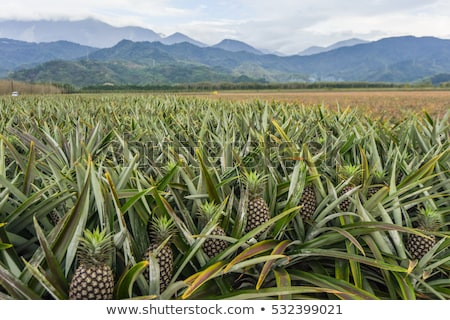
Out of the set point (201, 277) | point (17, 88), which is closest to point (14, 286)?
point (201, 277)

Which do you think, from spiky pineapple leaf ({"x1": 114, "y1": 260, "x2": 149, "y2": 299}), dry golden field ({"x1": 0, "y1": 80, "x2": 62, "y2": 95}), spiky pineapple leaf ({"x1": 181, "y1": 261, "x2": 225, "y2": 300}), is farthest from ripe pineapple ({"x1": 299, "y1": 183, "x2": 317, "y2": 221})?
dry golden field ({"x1": 0, "y1": 80, "x2": 62, "y2": 95})

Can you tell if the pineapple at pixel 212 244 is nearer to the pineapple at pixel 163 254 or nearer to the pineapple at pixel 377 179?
the pineapple at pixel 163 254

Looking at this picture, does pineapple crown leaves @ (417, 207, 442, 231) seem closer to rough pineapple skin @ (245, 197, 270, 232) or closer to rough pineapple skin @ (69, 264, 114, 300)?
rough pineapple skin @ (245, 197, 270, 232)

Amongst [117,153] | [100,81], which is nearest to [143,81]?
[100,81]

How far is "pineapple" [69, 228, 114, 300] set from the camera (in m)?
0.89

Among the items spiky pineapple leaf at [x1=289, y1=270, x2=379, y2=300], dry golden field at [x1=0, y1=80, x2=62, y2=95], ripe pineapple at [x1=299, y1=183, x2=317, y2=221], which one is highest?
dry golden field at [x1=0, y1=80, x2=62, y2=95]

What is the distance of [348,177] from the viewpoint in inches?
62.2

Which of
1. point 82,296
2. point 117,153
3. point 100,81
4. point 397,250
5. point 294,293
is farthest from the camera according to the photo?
point 100,81

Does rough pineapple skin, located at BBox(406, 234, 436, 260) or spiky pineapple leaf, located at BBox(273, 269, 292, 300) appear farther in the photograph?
rough pineapple skin, located at BBox(406, 234, 436, 260)

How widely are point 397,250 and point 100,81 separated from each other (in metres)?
135

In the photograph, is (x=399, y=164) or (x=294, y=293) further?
(x=399, y=164)
